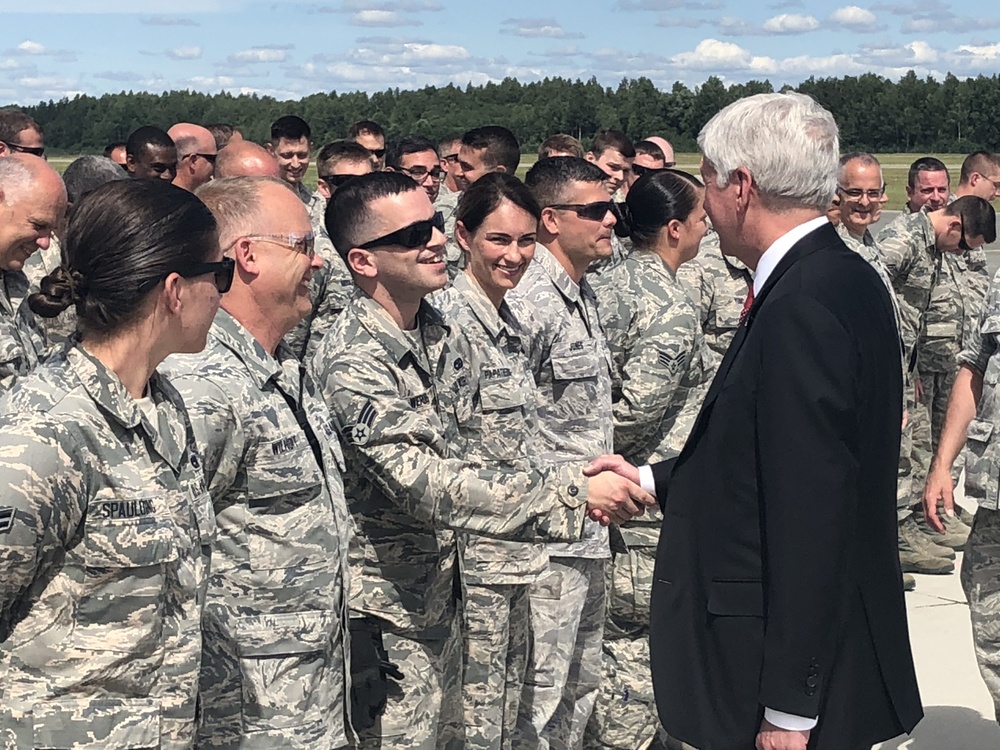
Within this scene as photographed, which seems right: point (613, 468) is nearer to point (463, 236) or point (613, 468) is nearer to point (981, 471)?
point (463, 236)

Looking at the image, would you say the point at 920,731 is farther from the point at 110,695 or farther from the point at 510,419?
the point at 110,695

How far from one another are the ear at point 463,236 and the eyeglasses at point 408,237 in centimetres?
78

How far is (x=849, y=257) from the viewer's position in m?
2.80

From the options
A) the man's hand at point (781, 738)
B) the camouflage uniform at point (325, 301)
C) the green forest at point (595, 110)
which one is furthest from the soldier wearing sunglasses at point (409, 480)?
the green forest at point (595, 110)

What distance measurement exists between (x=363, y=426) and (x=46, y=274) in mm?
2031

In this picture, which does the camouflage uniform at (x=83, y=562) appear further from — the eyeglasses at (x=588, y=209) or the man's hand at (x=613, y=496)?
the eyeglasses at (x=588, y=209)

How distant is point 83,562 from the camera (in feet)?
7.69

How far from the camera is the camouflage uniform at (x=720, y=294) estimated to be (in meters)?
6.07

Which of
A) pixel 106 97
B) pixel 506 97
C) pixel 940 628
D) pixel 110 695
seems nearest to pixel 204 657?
pixel 110 695

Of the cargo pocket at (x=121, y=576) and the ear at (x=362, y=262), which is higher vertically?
the ear at (x=362, y=262)

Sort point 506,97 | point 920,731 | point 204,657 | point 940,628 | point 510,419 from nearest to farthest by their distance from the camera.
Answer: point 204,657 → point 510,419 → point 920,731 → point 940,628 → point 506,97

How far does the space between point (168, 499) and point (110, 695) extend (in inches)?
14.7

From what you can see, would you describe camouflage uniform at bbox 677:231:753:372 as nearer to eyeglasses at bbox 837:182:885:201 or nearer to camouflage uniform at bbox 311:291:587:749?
eyeglasses at bbox 837:182:885:201

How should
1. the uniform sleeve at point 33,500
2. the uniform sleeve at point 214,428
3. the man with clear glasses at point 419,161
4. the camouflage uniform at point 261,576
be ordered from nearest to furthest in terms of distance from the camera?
the uniform sleeve at point 33,500 < the uniform sleeve at point 214,428 < the camouflage uniform at point 261,576 < the man with clear glasses at point 419,161
